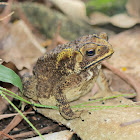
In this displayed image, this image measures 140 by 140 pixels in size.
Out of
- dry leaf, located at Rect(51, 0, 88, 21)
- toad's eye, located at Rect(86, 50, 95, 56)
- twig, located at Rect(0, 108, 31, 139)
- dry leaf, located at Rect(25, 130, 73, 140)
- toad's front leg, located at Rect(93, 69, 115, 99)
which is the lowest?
dry leaf, located at Rect(51, 0, 88, 21)

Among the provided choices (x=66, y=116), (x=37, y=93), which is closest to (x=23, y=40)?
(x=37, y=93)

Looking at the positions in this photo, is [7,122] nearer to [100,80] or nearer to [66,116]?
[66,116]

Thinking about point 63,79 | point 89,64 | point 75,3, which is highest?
point 89,64

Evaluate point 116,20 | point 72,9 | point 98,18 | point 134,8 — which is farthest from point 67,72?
point 72,9

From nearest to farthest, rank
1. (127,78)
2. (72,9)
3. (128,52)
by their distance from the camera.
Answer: (127,78)
(128,52)
(72,9)

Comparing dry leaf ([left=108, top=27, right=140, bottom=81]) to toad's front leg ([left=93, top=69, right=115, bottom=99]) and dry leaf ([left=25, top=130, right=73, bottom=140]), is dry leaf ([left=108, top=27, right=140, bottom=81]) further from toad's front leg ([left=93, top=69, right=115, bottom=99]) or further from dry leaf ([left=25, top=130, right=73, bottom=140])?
dry leaf ([left=25, top=130, right=73, bottom=140])

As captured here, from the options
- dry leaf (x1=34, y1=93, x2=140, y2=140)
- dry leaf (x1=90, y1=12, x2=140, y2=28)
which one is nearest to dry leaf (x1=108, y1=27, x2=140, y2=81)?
dry leaf (x1=90, y1=12, x2=140, y2=28)

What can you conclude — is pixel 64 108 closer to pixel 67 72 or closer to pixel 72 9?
pixel 67 72

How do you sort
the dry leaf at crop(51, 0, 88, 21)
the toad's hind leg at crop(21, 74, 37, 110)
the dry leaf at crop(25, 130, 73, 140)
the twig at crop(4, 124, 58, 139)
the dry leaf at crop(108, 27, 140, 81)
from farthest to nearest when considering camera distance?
the dry leaf at crop(51, 0, 88, 21) < the dry leaf at crop(108, 27, 140, 81) < the toad's hind leg at crop(21, 74, 37, 110) < the twig at crop(4, 124, 58, 139) < the dry leaf at crop(25, 130, 73, 140)
